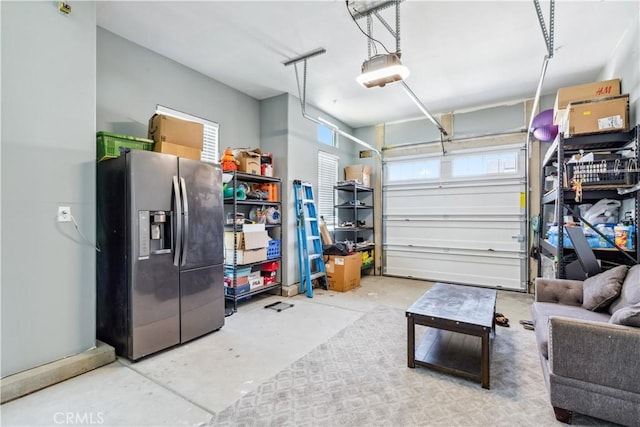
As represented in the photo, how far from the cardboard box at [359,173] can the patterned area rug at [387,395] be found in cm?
383

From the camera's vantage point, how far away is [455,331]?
7.60ft

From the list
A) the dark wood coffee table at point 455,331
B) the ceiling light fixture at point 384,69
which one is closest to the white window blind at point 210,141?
the ceiling light fixture at point 384,69

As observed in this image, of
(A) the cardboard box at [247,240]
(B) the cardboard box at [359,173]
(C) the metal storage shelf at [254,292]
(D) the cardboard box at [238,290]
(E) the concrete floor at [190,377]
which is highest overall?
(B) the cardboard box at [359,173]

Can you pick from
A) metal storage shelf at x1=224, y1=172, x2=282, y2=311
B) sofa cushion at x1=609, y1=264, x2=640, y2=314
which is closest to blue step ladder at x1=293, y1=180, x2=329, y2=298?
metal storage shelf at x1=224, y1=172, x2=282, y2=311

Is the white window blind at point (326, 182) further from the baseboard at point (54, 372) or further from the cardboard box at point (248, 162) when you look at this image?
the baseboard at point (54, 372)

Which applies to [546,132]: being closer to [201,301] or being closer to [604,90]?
[604,90]

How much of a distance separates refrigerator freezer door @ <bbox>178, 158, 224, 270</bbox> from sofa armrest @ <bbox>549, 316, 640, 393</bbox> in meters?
2.94

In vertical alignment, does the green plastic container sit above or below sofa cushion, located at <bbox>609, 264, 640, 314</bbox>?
above

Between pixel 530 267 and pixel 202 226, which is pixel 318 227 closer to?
pixel 202 226

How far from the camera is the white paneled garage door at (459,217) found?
5141 millimetres

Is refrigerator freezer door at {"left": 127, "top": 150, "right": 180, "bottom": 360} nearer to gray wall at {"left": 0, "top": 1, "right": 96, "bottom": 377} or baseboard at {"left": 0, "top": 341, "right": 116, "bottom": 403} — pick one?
baseboard at {"left": 0, "top": 341, "right": 116, "bottom": 403}

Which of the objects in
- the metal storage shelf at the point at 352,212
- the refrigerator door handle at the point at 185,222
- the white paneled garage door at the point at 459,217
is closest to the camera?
the refrigerator door handle at the point at 185,222

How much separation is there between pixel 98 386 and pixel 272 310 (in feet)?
6.77

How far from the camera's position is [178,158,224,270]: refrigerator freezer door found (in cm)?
293
